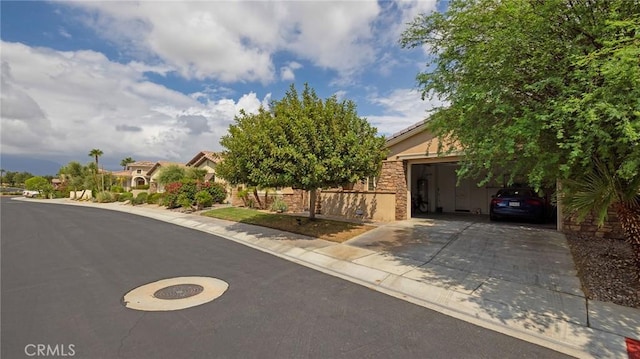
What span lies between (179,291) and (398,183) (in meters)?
9.46

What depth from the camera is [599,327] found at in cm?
395

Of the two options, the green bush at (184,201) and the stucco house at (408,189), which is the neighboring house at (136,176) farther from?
the stucco house at (408,189)

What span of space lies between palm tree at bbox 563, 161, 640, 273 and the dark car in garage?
686cm

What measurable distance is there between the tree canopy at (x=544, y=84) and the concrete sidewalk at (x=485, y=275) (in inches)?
75.8

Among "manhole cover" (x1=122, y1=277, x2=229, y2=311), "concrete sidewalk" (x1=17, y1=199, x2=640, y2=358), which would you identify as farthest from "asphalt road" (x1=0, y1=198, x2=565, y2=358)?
"concrete sidewalk" (x1=17, y1=199, x2=640, y2=358)

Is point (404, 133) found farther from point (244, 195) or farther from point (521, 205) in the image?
point (244, 195)

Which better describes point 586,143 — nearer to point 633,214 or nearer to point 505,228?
point 633,214

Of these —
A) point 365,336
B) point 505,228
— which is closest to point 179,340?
point 365,336

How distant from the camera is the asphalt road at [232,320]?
11.6 ft

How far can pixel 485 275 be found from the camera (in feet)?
19.6

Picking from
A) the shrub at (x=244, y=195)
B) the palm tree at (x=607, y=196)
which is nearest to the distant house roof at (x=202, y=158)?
the shrub at (x=244, y=195)

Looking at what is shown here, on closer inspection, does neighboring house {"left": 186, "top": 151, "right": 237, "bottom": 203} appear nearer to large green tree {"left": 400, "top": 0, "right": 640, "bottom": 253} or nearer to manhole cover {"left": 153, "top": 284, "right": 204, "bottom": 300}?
manhole cover {"left": 153, "top": 284, "right": 204, "bottom": 300}

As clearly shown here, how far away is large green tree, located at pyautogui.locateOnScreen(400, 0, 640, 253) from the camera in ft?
12.2

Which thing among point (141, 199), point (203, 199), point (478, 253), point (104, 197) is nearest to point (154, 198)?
point (141, 199)
